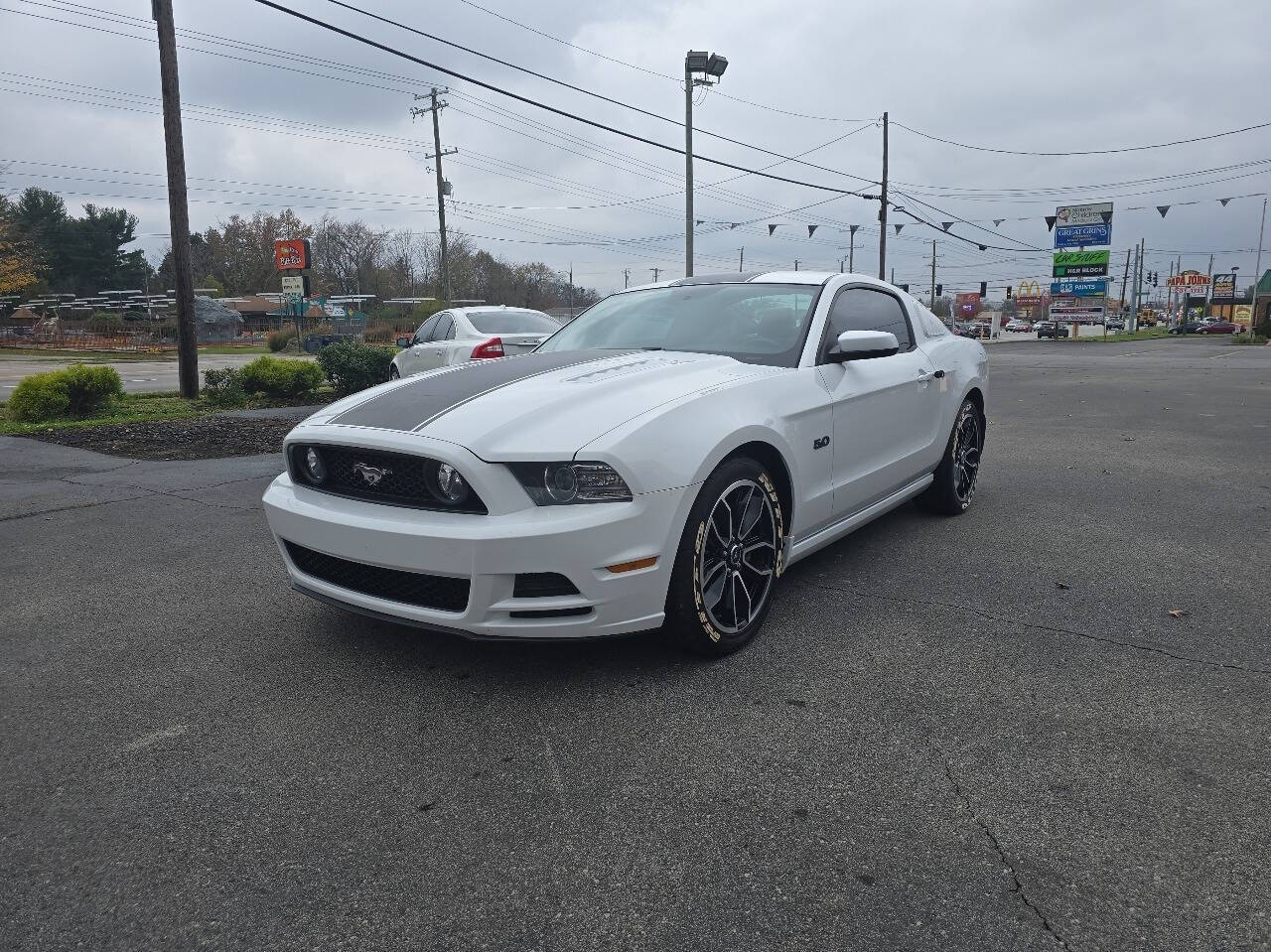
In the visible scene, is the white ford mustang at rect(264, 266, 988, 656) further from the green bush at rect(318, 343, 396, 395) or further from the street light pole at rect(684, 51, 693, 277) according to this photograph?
the street light pole at rect(684, 51, 693, 277)

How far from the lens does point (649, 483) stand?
2.97m

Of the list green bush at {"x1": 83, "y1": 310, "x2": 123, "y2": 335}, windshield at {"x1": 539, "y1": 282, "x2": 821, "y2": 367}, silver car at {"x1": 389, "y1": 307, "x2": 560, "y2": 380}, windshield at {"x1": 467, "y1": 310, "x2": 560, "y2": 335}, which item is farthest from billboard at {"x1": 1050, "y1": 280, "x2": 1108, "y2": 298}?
green bush at {"x1": 83, "y1": 310, "x2": 123, "y2": 335}

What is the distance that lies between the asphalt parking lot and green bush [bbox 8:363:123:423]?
24.6 feet

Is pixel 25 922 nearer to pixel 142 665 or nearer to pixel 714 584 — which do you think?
pixel 142 665

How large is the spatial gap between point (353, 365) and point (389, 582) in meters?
12.0

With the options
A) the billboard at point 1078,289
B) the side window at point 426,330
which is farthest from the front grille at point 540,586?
the billboard at point 1078,289

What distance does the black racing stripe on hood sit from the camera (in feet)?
10.8

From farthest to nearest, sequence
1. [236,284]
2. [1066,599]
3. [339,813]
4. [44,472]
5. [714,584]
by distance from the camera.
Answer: [236,284] < [44,472] < [1066,599] < [714,584] < [339,813]

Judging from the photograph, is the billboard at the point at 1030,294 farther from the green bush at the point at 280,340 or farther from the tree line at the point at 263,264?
the green bush at the point at 280,340

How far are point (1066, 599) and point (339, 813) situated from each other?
323 cm

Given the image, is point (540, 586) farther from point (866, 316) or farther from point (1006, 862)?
point (866, 316)

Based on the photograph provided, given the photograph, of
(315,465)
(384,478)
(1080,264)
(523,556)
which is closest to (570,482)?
(523,556)

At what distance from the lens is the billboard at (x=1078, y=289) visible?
52.9 meters

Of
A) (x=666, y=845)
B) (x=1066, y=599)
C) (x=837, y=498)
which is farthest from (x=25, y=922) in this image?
(x=1066, y=599)
